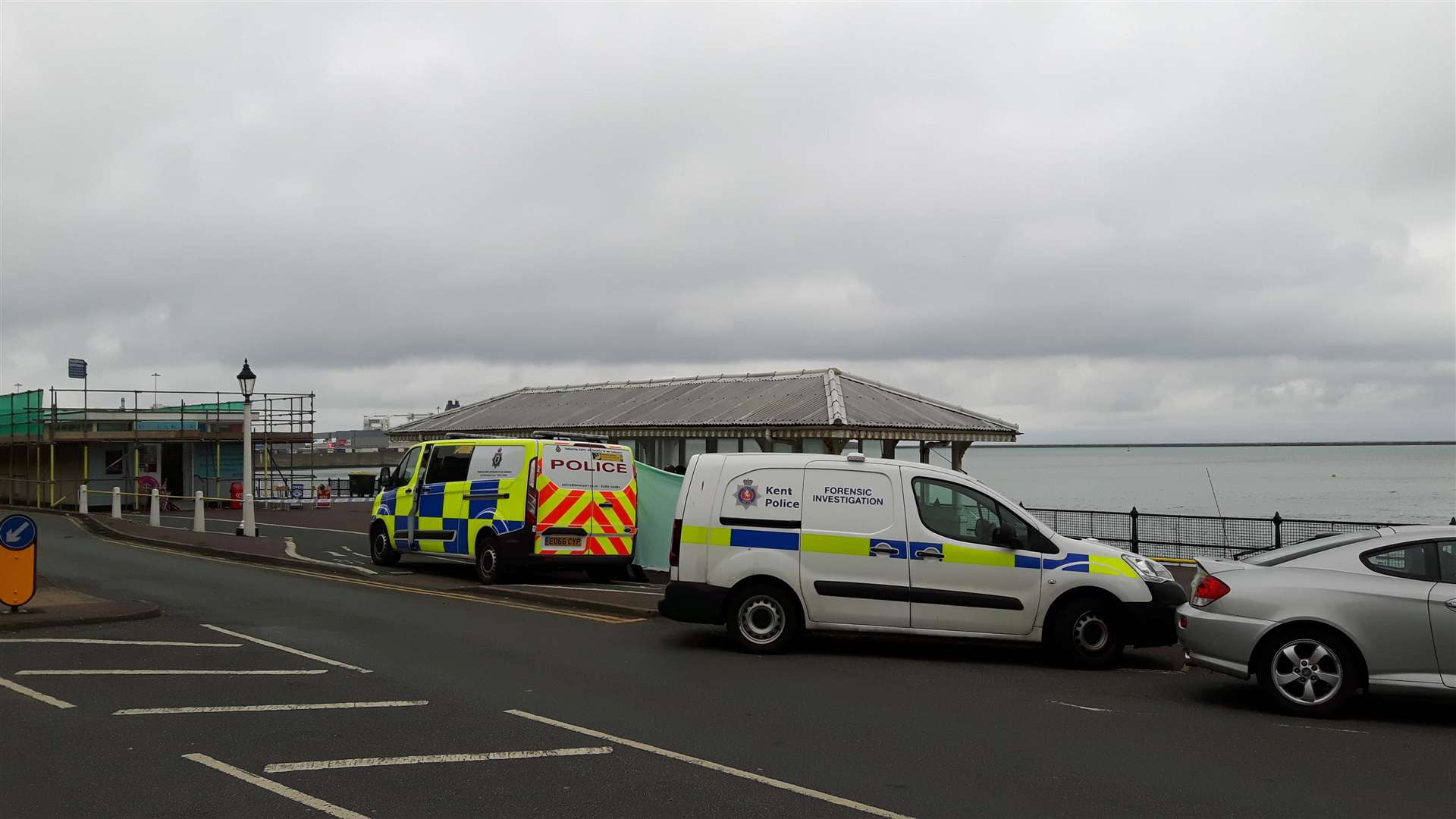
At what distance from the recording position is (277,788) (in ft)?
20.2

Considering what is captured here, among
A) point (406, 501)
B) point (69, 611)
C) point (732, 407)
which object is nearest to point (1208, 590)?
point (69, 611)

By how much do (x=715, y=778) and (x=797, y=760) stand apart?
2.19ft

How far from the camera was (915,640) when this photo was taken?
1228 cm

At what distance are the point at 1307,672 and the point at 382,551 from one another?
1519cm

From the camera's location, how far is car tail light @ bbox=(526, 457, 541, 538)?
16.6m

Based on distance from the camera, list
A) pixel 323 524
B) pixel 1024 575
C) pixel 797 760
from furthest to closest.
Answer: pixel 323 524 < pixel 1024 575 < pixel 797 760

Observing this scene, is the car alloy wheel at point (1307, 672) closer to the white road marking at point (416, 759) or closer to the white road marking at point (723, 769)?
the white road marking at point (723, 769)

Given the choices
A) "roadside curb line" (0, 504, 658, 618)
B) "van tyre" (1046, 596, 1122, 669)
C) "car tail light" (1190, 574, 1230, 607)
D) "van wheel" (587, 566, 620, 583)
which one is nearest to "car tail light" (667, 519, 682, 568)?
"roadside curb line" (0, 504, 658, 618)

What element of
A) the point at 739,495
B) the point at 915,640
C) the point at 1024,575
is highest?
the point at 739,495

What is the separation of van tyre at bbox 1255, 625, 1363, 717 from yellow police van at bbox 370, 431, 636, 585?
1034cm

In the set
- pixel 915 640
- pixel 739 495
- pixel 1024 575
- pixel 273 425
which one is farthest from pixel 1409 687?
pixel 273 425

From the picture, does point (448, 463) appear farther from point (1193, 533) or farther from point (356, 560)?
point (1193, 533)

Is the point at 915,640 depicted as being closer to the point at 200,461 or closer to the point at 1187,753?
the point at 1187,753

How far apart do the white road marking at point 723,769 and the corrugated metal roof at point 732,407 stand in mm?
14492
